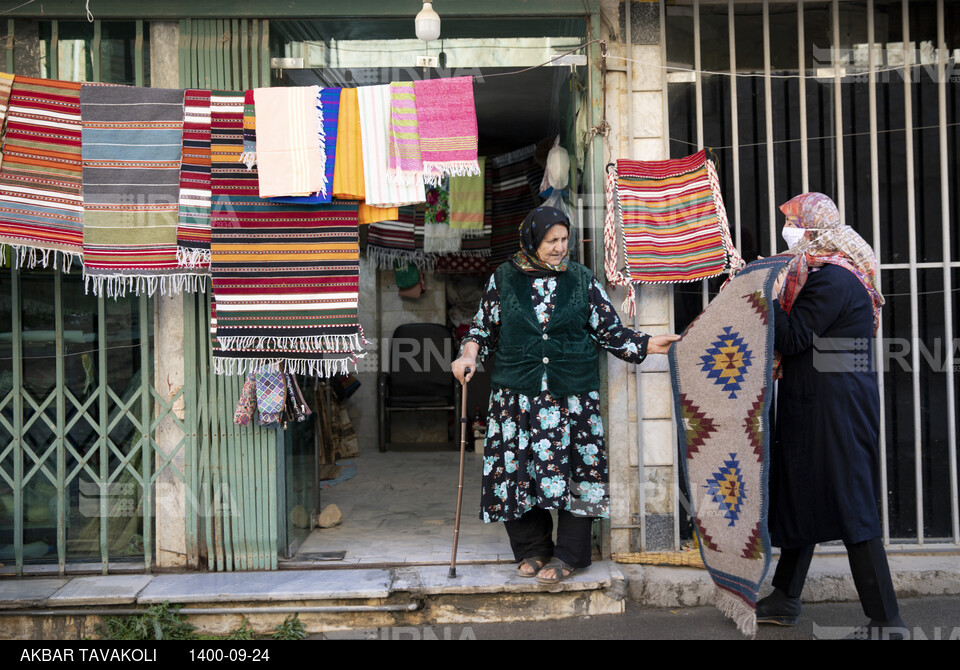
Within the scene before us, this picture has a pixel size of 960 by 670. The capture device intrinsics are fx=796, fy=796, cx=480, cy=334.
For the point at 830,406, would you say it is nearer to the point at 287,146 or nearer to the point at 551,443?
the point at 551,443

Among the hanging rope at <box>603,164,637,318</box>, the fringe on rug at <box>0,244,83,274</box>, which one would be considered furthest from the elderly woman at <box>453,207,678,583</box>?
the fringe on rug at <box>0,244,83,274</box>

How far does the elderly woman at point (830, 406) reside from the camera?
327 centimetres

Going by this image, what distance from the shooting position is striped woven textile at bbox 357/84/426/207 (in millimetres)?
3885

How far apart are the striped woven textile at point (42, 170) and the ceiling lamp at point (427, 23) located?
1695 millimetres

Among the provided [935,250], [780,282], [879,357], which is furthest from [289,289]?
[935,250]

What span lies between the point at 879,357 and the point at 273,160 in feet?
10.8

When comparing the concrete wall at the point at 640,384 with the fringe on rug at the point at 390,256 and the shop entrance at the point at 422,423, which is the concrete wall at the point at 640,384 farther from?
the fringe on rug at the point at 390,256

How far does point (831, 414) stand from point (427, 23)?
247cm

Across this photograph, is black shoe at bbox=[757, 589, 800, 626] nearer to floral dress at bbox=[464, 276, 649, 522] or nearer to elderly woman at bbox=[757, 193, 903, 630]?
elderly woman at bbox=[757, 193, 903, 630]

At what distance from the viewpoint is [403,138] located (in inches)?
154

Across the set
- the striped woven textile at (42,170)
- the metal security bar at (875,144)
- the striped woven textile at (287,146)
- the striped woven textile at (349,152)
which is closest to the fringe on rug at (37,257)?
the striped woven textile at (42,170)

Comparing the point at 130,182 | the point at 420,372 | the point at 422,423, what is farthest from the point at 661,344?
the point at 420,372

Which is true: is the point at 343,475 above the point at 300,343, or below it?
below
